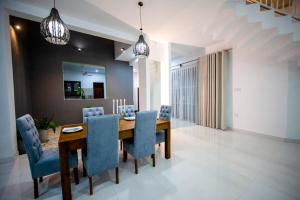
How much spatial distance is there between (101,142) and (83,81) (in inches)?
186

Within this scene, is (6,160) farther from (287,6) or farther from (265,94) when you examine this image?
(287,6)

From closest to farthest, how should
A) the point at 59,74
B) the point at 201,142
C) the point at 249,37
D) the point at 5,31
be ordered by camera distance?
the point at 5,31
the point at 249,37
the point at 201,142
the point at 59,74

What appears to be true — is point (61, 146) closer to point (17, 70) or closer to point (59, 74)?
point (17, 70)

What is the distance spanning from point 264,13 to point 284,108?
7.63 feet

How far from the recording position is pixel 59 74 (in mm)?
4781

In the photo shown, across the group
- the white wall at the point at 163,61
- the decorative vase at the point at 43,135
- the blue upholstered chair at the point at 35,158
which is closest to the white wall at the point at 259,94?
the white wall at the point at 163,61

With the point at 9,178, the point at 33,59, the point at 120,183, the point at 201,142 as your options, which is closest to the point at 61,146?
the point at 120,183

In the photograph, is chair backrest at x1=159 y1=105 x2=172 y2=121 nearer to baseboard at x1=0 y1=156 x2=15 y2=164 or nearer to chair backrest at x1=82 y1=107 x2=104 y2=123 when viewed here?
chair backrest at x1=82 y1=107 x2=104 y2=123

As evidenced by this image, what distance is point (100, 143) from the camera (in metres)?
1.67

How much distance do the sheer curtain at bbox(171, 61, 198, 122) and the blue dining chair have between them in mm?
4447

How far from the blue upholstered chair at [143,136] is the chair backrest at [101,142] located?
1.19 ft

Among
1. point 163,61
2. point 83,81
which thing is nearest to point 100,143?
point 163,61

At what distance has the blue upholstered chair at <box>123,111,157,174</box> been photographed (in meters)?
2.02

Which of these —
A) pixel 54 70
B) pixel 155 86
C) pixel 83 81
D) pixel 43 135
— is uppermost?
pixel 54 70
